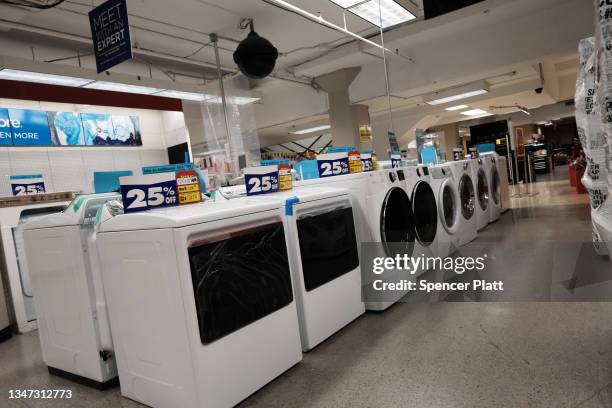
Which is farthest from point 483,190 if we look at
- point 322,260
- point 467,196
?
point 322,260

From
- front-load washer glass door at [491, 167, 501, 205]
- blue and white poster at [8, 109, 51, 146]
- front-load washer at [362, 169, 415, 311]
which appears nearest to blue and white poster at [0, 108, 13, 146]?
blue and white poster at [8, 109, 51, 146]

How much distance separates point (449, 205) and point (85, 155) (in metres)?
5.42

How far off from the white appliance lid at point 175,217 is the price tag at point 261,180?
0.55m

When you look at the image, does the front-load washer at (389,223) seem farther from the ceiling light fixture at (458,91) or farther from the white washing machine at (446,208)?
the ceiling light fixture at (458,91)

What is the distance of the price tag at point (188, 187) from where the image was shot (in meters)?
2.11

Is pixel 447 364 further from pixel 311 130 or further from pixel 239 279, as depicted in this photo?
pixel 311 130

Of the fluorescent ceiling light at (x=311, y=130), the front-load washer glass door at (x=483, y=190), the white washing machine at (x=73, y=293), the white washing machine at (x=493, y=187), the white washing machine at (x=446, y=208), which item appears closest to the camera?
the white washing machine at (x=73, y=293)

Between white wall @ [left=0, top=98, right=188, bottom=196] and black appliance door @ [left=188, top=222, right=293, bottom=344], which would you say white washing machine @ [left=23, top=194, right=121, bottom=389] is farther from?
white wall @ [left=0, top=98, right=188, bottom=196]

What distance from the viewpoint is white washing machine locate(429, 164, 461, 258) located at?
3518mm

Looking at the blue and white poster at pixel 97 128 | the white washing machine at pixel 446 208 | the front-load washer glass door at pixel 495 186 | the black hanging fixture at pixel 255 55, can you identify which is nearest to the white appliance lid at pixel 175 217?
the white washing machine at pixel 446 208

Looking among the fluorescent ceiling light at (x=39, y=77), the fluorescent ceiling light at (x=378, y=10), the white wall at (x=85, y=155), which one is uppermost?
the fluorescent ceiling light at (x=378, y=10)

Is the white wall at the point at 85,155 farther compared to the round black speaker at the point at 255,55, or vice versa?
the white wall at the point at 85,155

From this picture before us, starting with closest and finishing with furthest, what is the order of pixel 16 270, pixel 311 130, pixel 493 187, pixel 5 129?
pixel 16 270, pixel 5 129, pixel 493 187, pixel 311 130

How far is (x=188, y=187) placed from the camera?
7.05 feet
